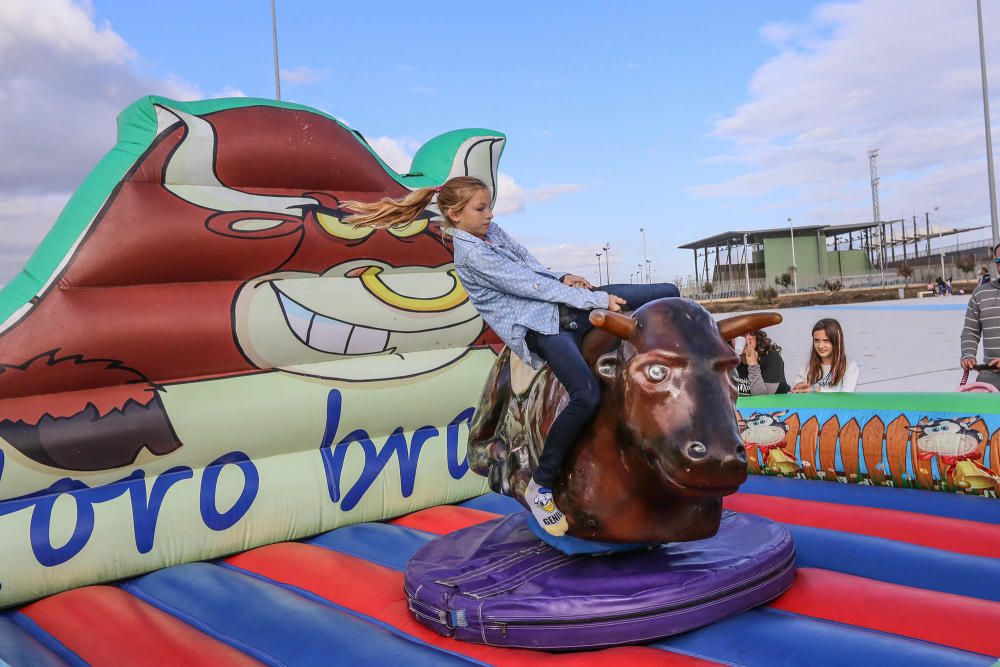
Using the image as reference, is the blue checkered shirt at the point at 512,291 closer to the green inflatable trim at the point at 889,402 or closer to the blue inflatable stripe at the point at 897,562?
the blue inflatable stripe at the point at 897,562

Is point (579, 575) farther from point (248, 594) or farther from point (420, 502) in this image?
point (420, 502)

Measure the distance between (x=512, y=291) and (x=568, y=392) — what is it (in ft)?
1.04

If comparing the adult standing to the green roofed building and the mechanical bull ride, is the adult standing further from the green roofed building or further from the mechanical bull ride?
the green roofed building

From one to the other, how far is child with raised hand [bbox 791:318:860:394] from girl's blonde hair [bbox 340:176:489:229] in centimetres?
208

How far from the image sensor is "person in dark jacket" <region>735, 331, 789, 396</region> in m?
3.93

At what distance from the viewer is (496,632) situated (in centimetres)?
173

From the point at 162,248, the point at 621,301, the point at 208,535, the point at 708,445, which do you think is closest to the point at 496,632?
the point at 708,445

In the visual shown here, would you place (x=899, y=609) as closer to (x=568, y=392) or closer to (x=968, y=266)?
(x=568, y=392)

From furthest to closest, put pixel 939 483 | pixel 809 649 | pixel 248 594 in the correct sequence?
pixel 939 483, pixel 248 594, pixel 809 649

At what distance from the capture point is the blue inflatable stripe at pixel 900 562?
6.12 ft

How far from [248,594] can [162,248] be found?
1.29 metres

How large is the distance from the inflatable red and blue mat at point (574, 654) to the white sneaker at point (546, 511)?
30 cm

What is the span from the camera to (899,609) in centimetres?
169

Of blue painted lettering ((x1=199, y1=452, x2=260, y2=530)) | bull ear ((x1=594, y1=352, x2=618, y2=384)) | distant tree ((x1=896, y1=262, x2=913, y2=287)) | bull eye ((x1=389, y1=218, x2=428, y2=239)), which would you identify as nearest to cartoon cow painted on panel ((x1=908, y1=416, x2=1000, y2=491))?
bull ear ((x1=594, y1=352, x2=618, y2=384))
